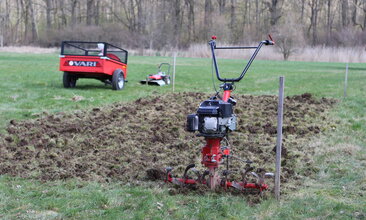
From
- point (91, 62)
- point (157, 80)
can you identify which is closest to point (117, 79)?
point (91, 62)

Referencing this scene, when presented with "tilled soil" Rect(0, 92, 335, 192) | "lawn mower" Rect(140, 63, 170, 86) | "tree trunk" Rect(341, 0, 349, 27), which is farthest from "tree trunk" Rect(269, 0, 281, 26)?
"tilled soil" Rect(0, 92, 335, 192)

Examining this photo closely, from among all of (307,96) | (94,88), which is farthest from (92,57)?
(307,96)

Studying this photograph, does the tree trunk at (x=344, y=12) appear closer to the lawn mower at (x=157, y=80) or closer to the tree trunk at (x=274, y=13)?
the tree trunk at (x=274, y=13)

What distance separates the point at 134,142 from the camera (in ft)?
23.4

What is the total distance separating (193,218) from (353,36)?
37.9 metres

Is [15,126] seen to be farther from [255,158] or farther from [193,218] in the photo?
[193,218]

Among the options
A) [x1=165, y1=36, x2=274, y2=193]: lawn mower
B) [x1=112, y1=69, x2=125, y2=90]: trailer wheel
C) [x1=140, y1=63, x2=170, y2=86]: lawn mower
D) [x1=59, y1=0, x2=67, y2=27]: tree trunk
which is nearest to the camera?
[x1=165, y1=36, x2=274, y2=193]: lawn mower

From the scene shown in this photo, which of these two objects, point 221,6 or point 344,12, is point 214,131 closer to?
point 344,12

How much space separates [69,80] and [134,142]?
7342 millimetres

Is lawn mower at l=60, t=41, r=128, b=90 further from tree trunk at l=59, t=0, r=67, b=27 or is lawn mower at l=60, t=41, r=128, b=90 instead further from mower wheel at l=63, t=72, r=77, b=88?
tree trunk at l=59, t=0, r=67, b=27

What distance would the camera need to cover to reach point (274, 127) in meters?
8.35

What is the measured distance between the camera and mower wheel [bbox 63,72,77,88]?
539 inches

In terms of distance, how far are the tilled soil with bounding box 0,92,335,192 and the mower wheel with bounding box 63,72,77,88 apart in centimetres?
369

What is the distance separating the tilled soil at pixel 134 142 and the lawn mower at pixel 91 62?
264 cm
